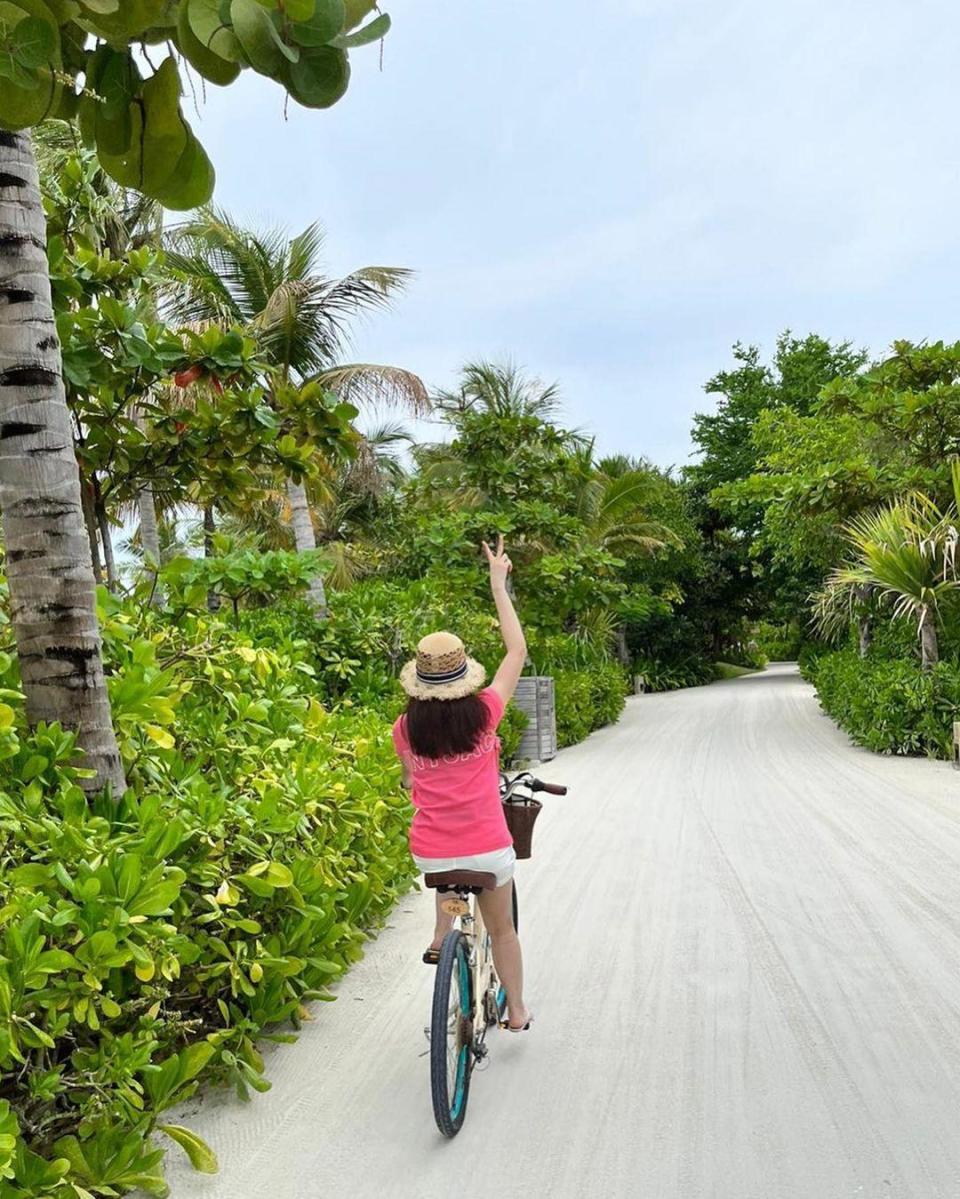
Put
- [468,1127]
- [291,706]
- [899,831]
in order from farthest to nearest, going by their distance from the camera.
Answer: [899,831] < [291,706] < [468,1127]

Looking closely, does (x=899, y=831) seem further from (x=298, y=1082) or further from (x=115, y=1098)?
(x=115, y=1098)

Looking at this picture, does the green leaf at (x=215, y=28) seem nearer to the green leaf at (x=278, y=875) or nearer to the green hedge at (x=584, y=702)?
the green leaf at (x=278, y=875)

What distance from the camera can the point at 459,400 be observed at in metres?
20.3

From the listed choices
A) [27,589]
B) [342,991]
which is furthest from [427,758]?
[342,991]

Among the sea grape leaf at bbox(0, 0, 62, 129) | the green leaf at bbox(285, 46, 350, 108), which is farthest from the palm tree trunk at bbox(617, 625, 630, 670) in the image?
the green leaf at bbox(285, 46, 350, 108)

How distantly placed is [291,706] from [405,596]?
260 inches

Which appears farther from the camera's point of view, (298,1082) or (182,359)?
(182,359)

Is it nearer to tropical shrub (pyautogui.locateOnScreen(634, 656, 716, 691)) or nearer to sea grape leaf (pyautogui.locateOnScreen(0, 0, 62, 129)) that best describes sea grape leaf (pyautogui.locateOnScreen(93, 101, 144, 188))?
sea grape leaf (pyautogui.locateOnScreen(0, 0, 62, 129))

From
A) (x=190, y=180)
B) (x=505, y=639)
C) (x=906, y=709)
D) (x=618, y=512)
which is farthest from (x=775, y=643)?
(x=190, y=180)

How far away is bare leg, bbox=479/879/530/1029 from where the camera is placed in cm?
328

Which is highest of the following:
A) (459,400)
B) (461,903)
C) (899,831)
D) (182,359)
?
(459,400)

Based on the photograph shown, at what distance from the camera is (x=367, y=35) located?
3.32 feet

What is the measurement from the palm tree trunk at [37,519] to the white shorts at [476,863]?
1139 mm

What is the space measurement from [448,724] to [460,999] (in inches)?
35.3
